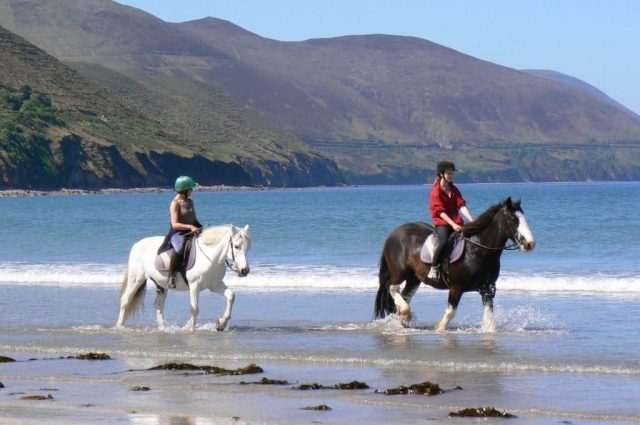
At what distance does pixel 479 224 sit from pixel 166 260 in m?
4.65

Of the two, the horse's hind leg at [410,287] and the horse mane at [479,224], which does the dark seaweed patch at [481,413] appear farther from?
the horse's hind leg at [410,287]

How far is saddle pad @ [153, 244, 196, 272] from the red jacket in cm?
356

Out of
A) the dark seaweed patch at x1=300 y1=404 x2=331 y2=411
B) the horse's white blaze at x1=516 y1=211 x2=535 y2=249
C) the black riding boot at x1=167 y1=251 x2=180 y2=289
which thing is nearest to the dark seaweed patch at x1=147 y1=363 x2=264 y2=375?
the dark seaweed patch at x1=300 y1=404 x2=331 y2=411

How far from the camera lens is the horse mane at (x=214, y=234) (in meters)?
18.8

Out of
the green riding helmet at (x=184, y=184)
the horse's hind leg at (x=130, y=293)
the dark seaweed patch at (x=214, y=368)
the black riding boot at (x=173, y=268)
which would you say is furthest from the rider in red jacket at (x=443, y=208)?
the horse's hind leg at (x=130, y=293)

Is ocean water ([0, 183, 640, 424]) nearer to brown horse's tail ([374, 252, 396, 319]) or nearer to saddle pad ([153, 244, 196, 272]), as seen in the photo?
brown horse's tail ([374, 252, 396, 319])

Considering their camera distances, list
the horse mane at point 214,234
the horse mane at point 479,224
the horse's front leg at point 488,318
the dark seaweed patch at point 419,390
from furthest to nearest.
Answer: the horse mane at point 214,234
the horse's front leg at point 488,318
the horse mane at point 479,224
the dark seaweed patch at point 419,390

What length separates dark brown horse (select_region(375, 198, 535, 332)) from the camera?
17.9 m

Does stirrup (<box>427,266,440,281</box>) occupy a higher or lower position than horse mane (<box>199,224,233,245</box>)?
lower

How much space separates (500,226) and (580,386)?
16.0 feet

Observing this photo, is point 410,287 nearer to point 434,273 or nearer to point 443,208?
point 434,273

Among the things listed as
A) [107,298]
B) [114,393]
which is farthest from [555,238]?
[114,393]

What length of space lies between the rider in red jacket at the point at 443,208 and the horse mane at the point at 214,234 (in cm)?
300

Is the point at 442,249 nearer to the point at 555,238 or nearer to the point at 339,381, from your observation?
the point at 339,381
